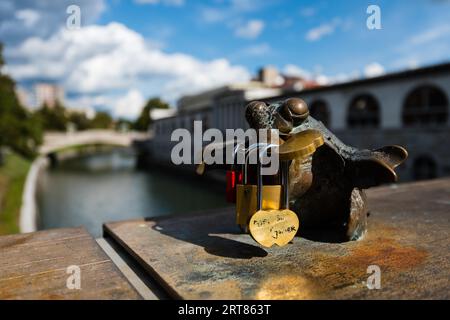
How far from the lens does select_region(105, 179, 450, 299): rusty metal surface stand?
8.67 feet

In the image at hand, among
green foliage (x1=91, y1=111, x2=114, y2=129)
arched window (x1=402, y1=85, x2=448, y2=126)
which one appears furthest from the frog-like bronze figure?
green foliage (x1=91, y1=111, x2=114, y2=129)

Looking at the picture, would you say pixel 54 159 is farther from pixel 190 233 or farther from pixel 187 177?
pixel 190 233

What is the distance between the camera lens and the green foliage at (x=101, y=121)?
8894 cm

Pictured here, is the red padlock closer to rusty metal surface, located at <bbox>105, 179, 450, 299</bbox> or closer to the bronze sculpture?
the bronze sculpture

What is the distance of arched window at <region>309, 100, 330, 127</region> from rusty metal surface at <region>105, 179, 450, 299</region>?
1950cm

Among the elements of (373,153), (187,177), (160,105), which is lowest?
(187,177)

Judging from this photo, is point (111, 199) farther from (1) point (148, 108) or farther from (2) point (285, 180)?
(1) point (148, 108)

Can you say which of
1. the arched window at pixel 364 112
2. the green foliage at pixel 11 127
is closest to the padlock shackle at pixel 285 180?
the arched window at pixel 364 112

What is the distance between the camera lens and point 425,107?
60.6ft

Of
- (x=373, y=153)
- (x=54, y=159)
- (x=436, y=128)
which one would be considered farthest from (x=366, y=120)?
(x=54, y=159)

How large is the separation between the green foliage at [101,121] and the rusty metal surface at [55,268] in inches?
3515

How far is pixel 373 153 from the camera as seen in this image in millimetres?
3680
